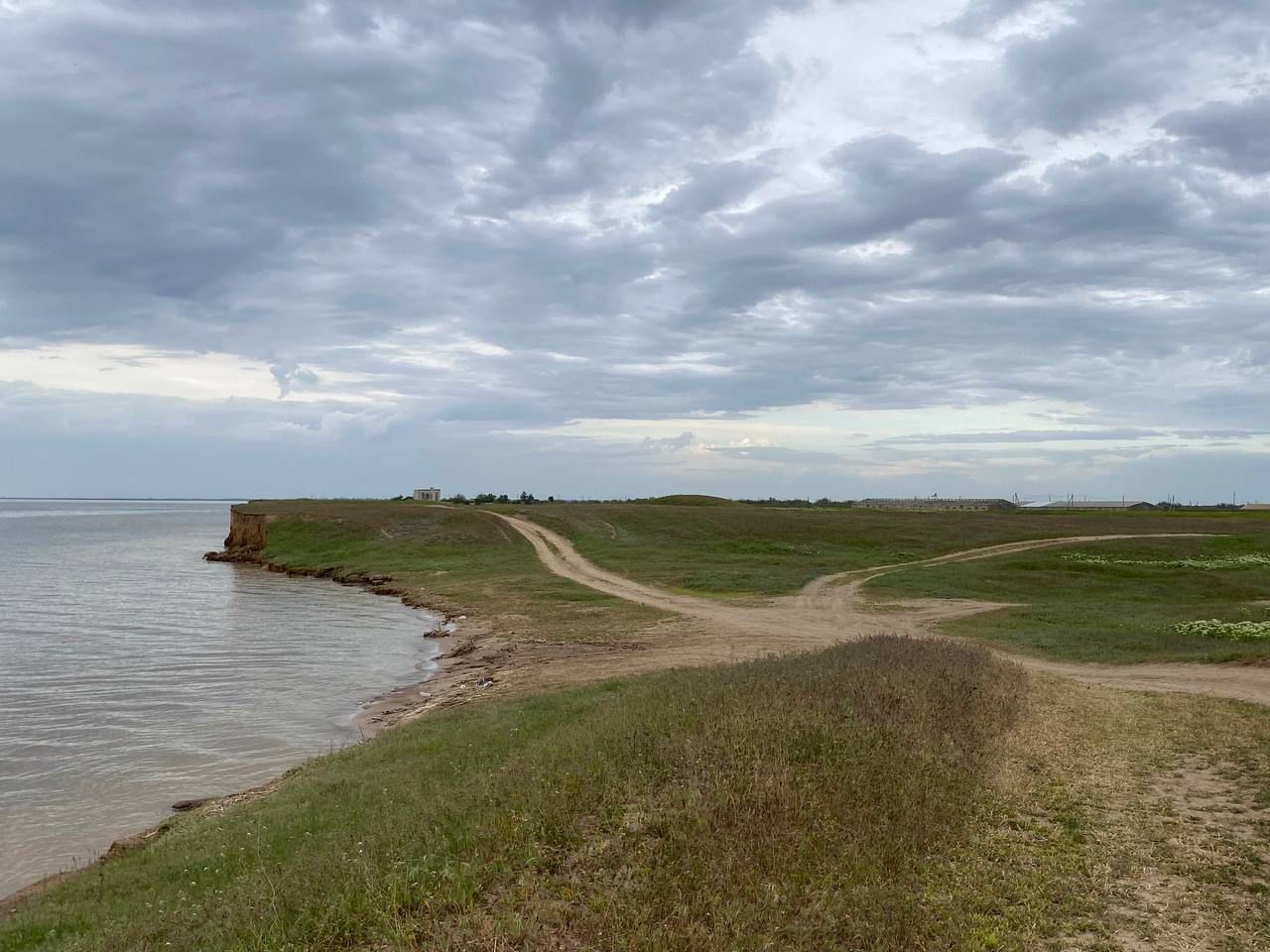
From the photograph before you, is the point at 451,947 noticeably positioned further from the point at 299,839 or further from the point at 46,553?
the point at 46,553

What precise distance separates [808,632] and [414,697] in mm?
12804

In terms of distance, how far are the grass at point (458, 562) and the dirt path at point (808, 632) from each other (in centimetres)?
195

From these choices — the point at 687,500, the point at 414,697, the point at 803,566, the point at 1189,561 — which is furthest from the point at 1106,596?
the point at 687,500

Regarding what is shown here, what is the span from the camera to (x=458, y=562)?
53938 mm

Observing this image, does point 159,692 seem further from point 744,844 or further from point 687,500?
point 687,500

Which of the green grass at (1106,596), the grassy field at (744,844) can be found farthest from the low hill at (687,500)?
the grassy field at (744,844)

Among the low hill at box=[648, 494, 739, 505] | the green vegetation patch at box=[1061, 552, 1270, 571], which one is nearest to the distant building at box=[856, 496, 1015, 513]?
the low hill at box=[648, 494, 739, 505]

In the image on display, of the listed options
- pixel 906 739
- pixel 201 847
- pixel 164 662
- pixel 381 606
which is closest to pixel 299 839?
pixel 201 847

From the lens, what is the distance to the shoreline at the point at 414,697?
11.7 meters

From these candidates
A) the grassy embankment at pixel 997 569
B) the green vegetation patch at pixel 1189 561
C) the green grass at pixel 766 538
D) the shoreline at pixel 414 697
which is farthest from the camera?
the green vegetation patch at pixel 1189 561

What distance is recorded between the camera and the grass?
31641 millimetres

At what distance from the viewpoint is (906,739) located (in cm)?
988

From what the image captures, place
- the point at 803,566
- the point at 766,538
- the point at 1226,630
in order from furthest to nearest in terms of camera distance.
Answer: the point at 766,538, the point at 803,566, the point at 1226,630

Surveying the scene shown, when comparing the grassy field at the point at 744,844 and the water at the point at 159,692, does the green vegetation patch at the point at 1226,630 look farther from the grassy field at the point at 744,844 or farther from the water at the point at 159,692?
the water at the point at 159,692
